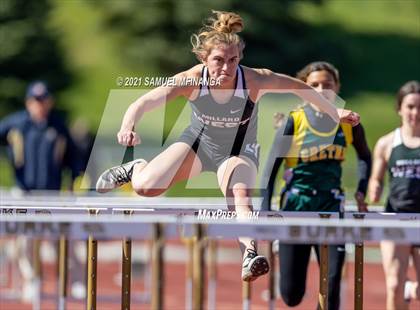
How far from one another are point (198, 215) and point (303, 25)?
3181cm

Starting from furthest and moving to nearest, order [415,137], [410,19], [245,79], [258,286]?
1. [410,19]
2. [258,286]
3. [415,137]
4. [245,79]

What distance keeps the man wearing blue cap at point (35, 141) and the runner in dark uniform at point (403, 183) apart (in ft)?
19.0

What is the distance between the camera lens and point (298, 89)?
7.18 metres

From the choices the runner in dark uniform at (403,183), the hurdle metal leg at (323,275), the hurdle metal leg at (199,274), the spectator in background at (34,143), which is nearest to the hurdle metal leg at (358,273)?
the hurdle metal leg at (323,275)

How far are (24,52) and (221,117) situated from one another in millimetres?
30243

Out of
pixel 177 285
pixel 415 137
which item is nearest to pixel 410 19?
pixel 177 285

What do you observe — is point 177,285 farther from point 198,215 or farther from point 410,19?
point 410,19

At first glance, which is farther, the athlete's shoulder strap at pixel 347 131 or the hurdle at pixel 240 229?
the athlete's shoulder strap at pixel 347 131

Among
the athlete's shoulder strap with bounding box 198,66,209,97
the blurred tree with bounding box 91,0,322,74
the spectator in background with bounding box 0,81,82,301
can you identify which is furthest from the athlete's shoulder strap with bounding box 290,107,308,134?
the blurred tree with bounding box 91,0,322,74

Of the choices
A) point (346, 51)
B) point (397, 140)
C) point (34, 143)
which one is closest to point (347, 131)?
point (397, 140)

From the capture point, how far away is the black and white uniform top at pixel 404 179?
8562 millimetres

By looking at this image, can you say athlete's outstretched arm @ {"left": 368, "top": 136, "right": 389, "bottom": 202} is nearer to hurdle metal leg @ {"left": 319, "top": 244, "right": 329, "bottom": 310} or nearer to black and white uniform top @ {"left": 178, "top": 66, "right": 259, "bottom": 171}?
black and white uniform top @ {"left": 178, "top": 66, "right": 259, "bottom": 171}

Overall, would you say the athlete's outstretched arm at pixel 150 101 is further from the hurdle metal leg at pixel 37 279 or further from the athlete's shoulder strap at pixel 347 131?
the hurdle metal leg at pixel 37 279

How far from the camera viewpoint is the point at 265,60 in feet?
121
